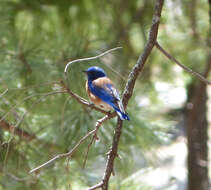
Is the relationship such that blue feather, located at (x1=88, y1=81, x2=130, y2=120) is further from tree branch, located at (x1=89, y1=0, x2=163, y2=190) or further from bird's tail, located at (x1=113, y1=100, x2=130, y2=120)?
tree branch, located at (x1=89, y1=0, x2=163, y2=190)

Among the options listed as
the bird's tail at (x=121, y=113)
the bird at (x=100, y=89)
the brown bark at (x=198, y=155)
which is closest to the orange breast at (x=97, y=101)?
the bird at (x=100, y=89)

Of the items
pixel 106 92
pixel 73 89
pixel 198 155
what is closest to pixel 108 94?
pixel 106 92

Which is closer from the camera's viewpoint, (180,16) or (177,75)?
(180,16)

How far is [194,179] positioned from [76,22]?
1.63 m

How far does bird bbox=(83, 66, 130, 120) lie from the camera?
56.0 inches

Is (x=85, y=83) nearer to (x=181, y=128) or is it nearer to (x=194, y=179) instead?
(x=194, y=179)

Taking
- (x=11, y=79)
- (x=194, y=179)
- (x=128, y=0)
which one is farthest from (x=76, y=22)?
(x=194, y=179)

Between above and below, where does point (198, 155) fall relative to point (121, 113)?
below

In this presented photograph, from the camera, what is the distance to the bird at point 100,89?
142cm

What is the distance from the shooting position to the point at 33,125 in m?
2.00

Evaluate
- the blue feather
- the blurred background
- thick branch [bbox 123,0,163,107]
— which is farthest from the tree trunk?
thick branch [bbox 123,0,163,107]

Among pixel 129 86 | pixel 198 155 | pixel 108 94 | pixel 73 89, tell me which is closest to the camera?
pixel 129 86

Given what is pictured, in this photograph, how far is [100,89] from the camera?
1.55 meters

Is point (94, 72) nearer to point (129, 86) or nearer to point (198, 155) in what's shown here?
point (129, 86)
